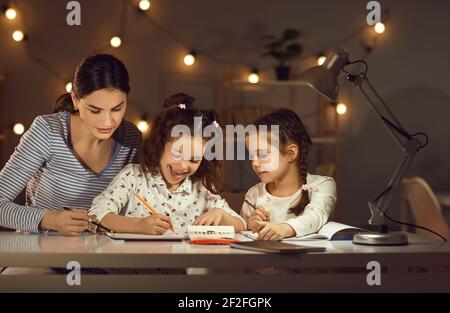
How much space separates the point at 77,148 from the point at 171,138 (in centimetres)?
29

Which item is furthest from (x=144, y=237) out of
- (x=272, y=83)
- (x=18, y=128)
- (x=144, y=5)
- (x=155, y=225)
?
(x=144, y=5)

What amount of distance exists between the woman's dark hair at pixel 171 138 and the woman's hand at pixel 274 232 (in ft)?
1.17

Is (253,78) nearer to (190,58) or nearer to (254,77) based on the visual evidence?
(254,77)

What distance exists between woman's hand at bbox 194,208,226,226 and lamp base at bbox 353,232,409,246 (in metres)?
0.39

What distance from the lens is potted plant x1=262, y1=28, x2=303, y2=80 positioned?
16.2 ft

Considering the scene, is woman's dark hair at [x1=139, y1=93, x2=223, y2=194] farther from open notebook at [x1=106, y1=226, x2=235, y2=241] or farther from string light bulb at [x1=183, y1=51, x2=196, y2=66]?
string light bulb at [x1=183, y1=51, x2=196, y2=66]

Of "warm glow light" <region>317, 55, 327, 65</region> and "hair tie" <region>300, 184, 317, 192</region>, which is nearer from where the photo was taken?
"hair tie" <region>300, 184, 317, 192</region>

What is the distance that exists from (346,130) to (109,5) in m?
1.75

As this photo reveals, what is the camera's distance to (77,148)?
83.3 inches

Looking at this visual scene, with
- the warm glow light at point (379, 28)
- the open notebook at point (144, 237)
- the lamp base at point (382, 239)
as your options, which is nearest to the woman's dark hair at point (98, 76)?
the open notebook at point (144, 237)

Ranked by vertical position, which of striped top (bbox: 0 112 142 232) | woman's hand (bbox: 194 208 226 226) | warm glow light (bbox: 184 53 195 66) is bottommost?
woman's hand (bbox: 194 208 226 226)

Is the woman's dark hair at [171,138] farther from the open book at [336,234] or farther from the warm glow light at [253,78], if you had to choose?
the warm glow light at [253,78]

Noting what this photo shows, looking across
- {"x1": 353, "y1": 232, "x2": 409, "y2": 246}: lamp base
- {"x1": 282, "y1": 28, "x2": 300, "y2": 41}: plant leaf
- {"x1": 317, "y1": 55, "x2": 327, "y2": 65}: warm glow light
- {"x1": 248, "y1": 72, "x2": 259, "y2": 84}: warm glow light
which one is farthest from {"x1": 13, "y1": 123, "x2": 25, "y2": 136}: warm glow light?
{"x1": 353, "y1": 232, "x2": 409, "y2": 246}: lamp base
